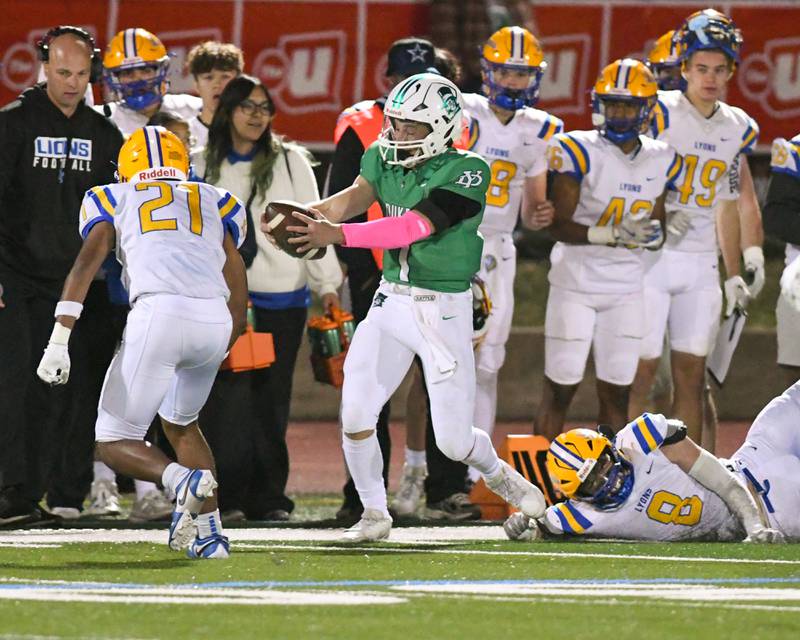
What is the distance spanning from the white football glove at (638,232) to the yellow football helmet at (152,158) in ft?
9.05

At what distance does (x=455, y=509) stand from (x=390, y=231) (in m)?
2.18

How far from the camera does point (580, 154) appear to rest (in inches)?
411

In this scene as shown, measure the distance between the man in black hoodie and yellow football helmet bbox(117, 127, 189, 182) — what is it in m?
1.38

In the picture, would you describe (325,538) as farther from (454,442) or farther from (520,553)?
(520,553)

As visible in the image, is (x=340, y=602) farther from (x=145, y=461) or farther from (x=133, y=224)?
(x=133, y=224)

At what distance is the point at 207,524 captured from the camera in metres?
7.91

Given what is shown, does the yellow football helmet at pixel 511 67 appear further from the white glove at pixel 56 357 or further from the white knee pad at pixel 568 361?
the white glove at pixel 56 357

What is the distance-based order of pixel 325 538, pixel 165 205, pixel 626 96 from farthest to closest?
1. pixel 626 96
2. pixel 325 538
3. pixel 165 205

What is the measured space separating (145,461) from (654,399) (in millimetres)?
4739

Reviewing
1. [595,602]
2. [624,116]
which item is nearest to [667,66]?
[624,116]

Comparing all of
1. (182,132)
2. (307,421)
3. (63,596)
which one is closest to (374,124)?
(182,132)

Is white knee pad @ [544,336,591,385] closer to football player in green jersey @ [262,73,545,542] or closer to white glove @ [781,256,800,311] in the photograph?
white glove @ [781,256,800,311]

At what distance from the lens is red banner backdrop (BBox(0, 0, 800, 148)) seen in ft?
48.4

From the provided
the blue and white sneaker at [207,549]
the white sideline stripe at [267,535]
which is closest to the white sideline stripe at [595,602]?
the blue and white sneaker at [207,549]
